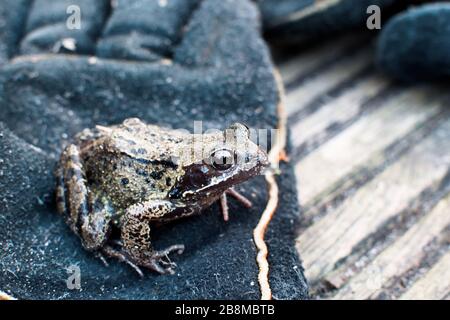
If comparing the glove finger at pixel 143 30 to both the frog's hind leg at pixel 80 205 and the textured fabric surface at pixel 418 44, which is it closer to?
the frog's hind leg at pixel 80 205

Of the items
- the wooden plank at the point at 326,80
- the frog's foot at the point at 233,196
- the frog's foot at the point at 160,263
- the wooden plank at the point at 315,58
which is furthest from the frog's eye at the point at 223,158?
the wooden plank at the point at 315,58

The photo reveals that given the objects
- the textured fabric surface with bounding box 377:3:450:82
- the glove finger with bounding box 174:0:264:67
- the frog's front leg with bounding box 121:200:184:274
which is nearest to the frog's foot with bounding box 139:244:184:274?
the frog's front leg with bounding box 121:200:184:274

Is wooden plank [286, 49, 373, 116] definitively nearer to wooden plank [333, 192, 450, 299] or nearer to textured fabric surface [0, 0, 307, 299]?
textured fabric surface [0, 0, 307, 299]

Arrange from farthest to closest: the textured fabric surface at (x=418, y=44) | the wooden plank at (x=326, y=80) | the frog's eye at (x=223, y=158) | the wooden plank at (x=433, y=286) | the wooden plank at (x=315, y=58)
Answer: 1. the wooden plank at (x=315, y=58)
2. the wooden plank at (x=326, y=80)
3. the textured fabric surface at (x=418, y=44)
4. the wooden plank at (x=433, y=286)
5. the frog's eye at (x=223, y=158)

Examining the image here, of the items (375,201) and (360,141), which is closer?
(375,201)

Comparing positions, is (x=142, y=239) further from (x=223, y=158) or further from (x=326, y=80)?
(x=326, y=80)

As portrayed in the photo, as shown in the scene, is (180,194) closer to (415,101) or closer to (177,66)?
(177,66)

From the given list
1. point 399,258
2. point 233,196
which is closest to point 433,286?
point 399,258

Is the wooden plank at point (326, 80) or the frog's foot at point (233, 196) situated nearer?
the frog's foot at point (233, 196)
